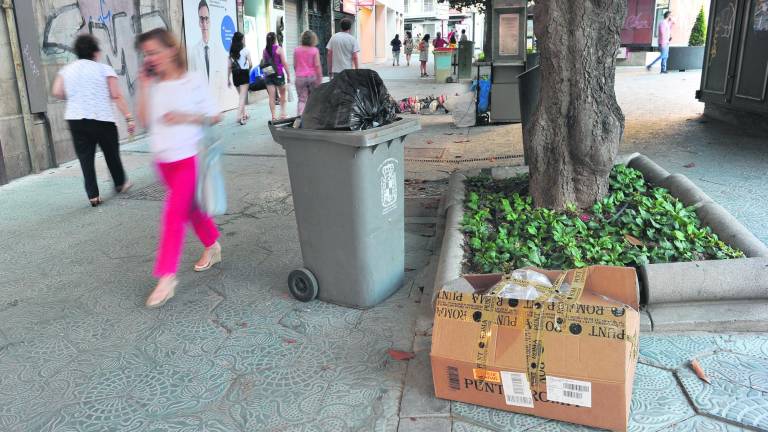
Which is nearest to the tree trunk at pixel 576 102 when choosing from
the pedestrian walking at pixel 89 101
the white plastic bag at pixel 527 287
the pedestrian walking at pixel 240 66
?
the white plastic bag at pixel 527 287

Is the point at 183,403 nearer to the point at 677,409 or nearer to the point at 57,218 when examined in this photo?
the point at 677,409

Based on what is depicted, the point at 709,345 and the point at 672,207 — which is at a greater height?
the point at 672,207

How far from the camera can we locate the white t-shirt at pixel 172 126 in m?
3.59

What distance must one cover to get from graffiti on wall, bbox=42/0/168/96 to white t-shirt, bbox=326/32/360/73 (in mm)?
3034

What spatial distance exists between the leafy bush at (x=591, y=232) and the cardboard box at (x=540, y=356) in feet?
3.37

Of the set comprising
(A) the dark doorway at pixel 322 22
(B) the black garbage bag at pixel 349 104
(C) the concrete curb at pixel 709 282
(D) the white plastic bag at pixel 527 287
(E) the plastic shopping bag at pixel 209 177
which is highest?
(A) the dark doorway at pixel 322 22

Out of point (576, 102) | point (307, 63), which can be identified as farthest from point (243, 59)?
point (576, 102)

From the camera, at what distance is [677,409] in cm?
258

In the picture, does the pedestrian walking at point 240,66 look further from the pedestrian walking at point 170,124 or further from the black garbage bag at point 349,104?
the black garbage bag at point 349,104

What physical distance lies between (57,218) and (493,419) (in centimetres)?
478

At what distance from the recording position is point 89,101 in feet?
18.6

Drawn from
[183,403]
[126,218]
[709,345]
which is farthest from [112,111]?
[709,345]

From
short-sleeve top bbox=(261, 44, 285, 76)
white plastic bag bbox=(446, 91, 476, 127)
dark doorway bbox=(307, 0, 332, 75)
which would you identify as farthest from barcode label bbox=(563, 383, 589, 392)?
dark doorway bbox=(307, 0, 332, 75)

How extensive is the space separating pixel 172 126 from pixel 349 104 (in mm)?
1123
